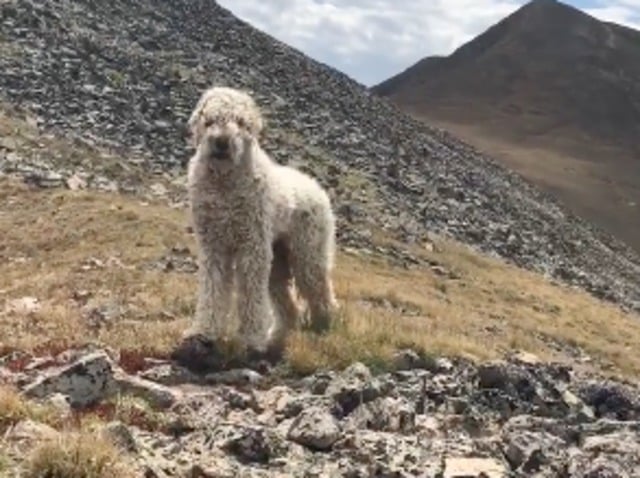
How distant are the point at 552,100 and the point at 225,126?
13730 centimetres

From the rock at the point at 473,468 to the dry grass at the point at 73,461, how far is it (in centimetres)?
243

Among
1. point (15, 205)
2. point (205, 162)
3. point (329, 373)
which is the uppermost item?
point (205, 162)

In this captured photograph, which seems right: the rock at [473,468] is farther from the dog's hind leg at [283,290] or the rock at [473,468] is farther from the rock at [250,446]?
the dog's hind leg at [283,290]

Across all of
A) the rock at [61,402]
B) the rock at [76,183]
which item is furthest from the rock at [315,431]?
the rock at [76,183]

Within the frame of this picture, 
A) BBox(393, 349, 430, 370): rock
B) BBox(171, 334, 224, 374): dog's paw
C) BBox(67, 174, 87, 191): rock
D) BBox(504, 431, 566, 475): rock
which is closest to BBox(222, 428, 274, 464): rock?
BBox(504, 431, 566, 475): rock

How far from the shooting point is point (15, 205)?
23156 millimetres

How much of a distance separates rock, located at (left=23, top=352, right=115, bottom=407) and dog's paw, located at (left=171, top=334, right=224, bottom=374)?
1770mm

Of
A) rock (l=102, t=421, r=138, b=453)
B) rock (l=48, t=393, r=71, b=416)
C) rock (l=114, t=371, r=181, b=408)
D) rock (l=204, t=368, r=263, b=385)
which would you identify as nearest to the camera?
rock (l=102, t=421, r=138, b=453)

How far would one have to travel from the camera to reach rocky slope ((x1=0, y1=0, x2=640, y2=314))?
32094 millimetres

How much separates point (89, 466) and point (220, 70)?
37.9 meters

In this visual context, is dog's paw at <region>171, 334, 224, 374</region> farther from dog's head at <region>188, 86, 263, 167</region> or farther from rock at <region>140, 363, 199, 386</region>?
dog's head at <region>188, 86, 263, 167</region>

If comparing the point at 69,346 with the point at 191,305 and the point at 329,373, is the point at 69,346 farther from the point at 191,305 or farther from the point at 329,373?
the point at 191,305

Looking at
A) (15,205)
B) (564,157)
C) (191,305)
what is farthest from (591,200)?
(191,305)

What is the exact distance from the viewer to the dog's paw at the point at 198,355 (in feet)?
32.0
